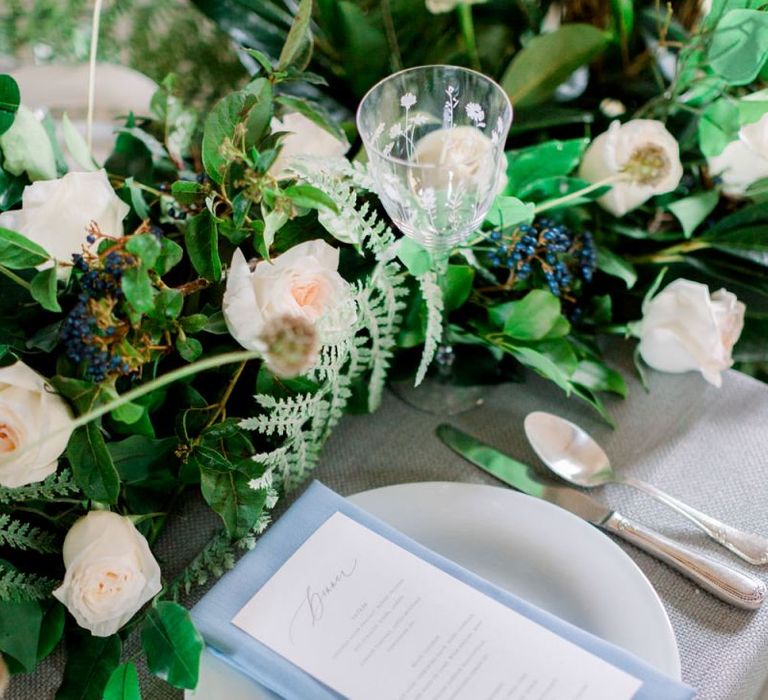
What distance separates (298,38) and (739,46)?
386 millimetres

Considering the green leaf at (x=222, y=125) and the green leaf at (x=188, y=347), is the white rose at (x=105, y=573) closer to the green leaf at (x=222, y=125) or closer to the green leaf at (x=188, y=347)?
the green leaf at (x=188, y=347)

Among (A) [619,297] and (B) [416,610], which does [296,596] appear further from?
(A) [619,297]

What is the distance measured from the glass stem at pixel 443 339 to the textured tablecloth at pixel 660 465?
5cm

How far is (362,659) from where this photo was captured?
0.54 m

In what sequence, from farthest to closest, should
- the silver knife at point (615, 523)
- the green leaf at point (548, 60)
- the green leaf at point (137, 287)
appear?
the green leaf at point (548, 60) → the silver knife at point (615, 523) → the green leaf at point (137, 287)

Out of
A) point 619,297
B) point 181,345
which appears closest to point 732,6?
point 619,297

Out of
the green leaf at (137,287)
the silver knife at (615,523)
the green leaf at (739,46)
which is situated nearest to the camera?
the green leaf at (137,287)

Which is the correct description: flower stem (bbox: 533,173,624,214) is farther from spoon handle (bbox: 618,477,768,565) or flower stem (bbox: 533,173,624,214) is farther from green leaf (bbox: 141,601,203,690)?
green leaf (bbox: 141,601,203,690)

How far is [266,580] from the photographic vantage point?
1.90 feet

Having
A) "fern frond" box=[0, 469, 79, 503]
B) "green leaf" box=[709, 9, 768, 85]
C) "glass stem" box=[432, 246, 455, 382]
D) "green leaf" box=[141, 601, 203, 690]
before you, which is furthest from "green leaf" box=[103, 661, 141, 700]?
"green leaf" box=[709, 9, 768, 85]

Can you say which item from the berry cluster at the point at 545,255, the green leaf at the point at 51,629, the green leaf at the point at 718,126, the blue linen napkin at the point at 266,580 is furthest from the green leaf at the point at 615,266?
the green leaf at the point at 51,629

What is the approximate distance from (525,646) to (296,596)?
16 cm

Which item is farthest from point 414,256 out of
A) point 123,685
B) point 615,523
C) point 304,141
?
point 123,685

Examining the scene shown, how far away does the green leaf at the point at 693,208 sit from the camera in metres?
0.81
